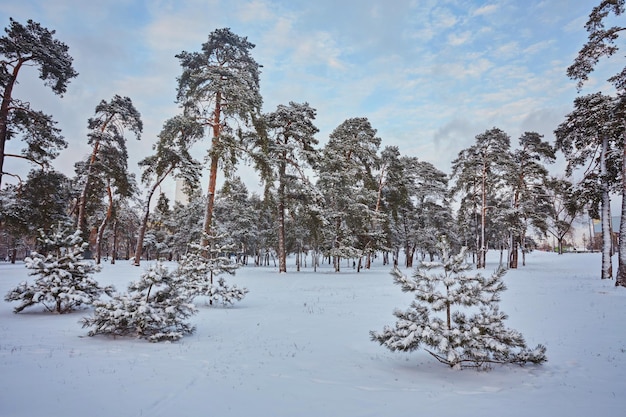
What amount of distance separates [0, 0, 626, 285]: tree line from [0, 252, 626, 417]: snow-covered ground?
560cm

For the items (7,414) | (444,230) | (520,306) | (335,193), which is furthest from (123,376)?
(444,230)

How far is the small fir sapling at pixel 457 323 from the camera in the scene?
230 inches

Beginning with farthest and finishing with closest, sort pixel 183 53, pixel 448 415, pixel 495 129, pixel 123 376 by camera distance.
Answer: pixel 495 129 → pixel 183 53 → pixel 123 376 → pixel 448 415

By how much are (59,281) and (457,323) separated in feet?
34.6

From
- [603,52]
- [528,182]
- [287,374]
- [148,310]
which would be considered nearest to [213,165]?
[148,310]

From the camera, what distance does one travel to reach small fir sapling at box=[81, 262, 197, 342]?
7594mm

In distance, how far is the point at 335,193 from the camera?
2869 cm

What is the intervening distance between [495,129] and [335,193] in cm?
1600

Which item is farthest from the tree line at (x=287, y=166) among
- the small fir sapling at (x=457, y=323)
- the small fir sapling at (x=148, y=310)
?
the small fir sapling at (x=457, y=323)

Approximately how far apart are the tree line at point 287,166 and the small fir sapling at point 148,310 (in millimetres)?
4458

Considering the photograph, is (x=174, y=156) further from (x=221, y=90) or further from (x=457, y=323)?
(x=457, y=323)

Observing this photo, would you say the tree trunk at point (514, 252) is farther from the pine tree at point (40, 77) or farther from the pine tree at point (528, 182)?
the pine tree at point (40, 77)

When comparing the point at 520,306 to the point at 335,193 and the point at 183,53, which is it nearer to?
the point at 335,193

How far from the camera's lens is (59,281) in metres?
10.0
